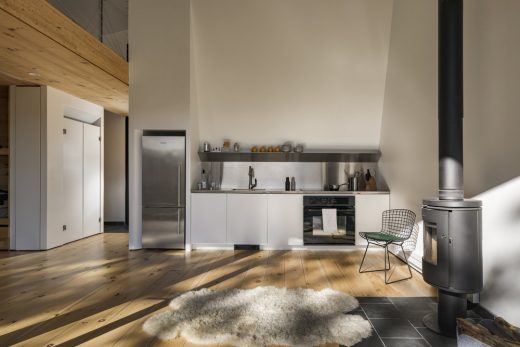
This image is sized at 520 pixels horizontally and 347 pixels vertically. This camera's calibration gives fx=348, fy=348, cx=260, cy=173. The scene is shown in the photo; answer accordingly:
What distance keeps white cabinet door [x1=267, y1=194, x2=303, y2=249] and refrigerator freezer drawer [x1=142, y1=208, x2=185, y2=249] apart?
1.32 metres

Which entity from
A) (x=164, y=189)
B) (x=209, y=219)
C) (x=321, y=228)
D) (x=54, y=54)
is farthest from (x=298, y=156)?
(x=54, y=54)

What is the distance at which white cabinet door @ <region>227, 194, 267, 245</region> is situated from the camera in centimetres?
525

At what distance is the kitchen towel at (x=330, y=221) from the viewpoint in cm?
521

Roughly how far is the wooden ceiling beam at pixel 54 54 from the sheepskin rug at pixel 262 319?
2.82 metres

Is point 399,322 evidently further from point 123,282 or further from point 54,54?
point 54,54

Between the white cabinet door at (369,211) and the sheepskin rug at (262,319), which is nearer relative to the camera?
the sheepskin rug at (262,319)

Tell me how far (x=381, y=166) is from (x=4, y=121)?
5993mm

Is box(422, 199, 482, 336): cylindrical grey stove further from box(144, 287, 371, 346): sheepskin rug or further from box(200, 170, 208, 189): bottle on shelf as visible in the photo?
box(200, 170, 208, 189): bottle on shelf

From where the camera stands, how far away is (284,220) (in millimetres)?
5258

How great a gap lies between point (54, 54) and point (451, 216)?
4.26 metres

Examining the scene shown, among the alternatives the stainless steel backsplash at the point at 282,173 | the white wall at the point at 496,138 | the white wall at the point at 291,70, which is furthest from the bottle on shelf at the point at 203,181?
the white wall at the point at 496,138

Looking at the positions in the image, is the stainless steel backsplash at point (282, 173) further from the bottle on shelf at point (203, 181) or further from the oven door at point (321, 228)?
the oven door at point (321, 228)

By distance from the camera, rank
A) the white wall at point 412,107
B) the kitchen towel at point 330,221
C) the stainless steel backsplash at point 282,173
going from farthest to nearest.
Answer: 1. the stainless steel backsplash at point 282,173
2. the kitchen towel at point 330,221
3. the white wall at point 412,107

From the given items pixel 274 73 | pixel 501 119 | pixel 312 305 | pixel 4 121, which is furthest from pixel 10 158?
pixel 501 119
